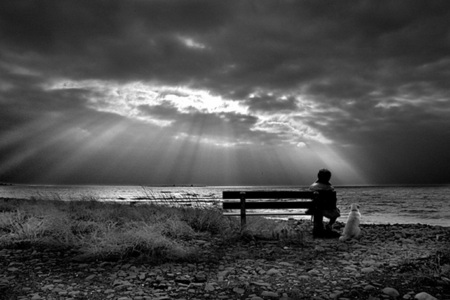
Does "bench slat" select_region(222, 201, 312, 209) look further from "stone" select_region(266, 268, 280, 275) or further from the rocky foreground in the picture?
"stone" select_region(266, 268, 280, 275)

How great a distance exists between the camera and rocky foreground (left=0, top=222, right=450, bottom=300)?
13.6ft

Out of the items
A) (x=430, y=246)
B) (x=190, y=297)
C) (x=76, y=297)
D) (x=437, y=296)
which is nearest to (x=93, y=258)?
(x=76, y=297)

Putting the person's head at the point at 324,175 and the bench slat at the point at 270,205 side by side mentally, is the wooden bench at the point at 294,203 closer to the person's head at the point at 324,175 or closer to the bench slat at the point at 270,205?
the bench slat at the point at 270,205

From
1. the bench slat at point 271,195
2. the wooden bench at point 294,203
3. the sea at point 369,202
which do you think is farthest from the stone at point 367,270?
the sea at point 369,202

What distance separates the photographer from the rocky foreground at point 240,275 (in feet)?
13.6

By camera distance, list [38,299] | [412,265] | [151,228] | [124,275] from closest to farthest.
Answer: [38,299], [124,275], [412,265], [151,228]

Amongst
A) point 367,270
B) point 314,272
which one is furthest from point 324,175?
point 314,272

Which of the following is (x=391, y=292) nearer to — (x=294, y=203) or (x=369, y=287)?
(x=369, y=287)

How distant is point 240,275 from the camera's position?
16.5ft

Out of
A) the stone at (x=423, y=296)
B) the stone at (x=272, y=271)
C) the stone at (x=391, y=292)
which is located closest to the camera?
the stone at (x=423, y=296)

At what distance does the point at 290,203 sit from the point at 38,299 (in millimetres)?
6554

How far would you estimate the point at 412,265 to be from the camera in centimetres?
543

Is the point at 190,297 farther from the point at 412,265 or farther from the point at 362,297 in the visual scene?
the point at 412,265

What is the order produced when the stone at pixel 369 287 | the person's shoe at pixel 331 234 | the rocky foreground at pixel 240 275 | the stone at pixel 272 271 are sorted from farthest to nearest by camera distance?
the person's shoe at pixel 331 234 → the stone at pixel 272 271 → the stone at pixel 369 287 → the rocky foreground at pixel 240 275
